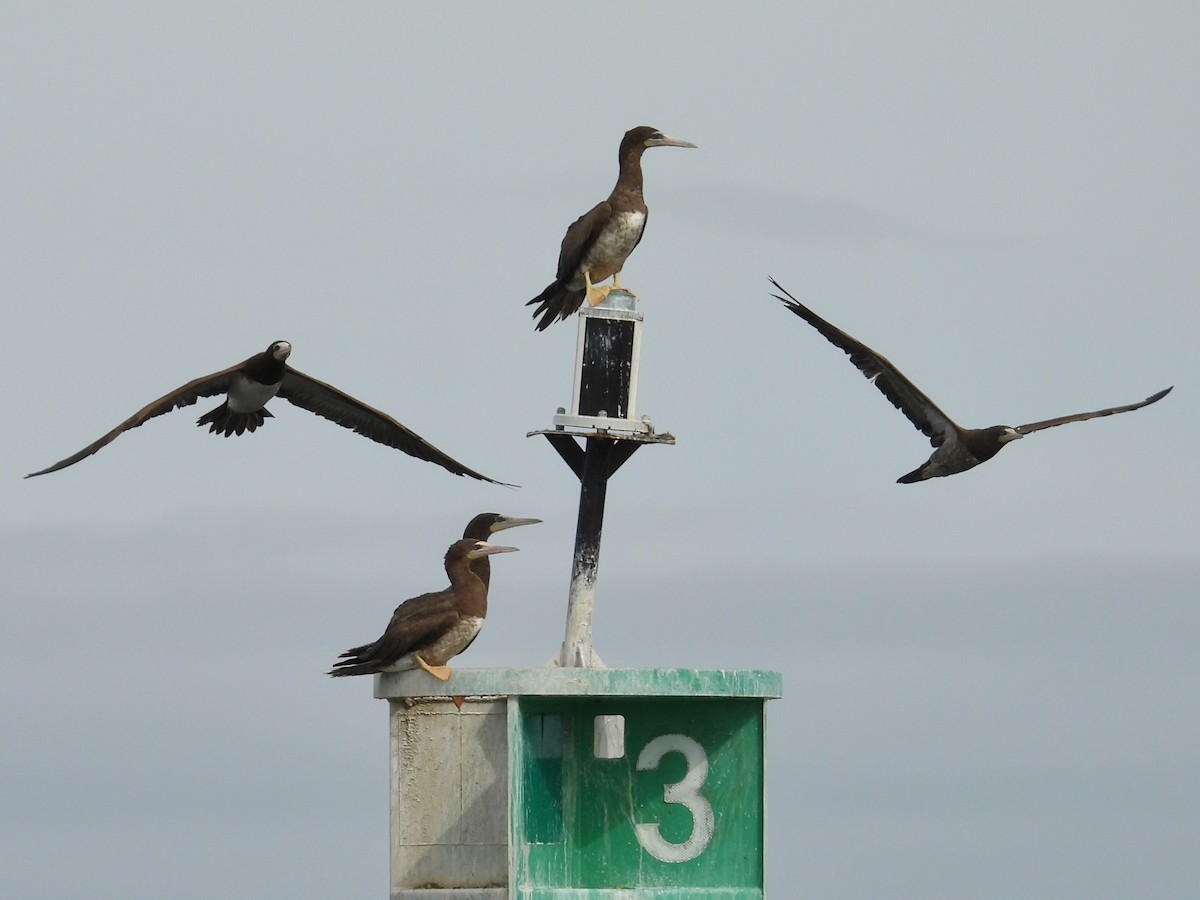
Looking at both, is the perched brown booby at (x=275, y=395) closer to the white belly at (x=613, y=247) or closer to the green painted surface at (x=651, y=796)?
the white belly at (x=613, y=247)

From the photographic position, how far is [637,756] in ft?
67.6

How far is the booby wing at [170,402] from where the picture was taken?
21.3 meters

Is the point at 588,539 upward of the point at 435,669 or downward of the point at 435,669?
upward

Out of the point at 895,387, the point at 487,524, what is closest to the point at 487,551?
the point at 487,524

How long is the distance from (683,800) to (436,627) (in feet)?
8.87

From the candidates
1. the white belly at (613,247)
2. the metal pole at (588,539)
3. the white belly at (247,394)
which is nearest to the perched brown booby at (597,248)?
the white belly at (613,247)

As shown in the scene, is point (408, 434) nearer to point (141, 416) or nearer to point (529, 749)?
point (141, 416)

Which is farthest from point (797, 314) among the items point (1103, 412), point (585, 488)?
point (585, 488)

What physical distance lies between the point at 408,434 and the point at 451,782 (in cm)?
612

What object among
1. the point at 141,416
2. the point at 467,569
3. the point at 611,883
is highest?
the point at 141,416

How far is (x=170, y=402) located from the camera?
23562mm

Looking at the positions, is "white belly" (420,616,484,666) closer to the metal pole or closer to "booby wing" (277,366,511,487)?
the metal pole

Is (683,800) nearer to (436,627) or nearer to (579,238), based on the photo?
(436,627)

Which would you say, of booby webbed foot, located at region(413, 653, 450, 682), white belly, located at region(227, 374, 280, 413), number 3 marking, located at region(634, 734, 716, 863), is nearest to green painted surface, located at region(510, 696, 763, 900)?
number 3 marking, located at region(634, 734, 716, 863)
